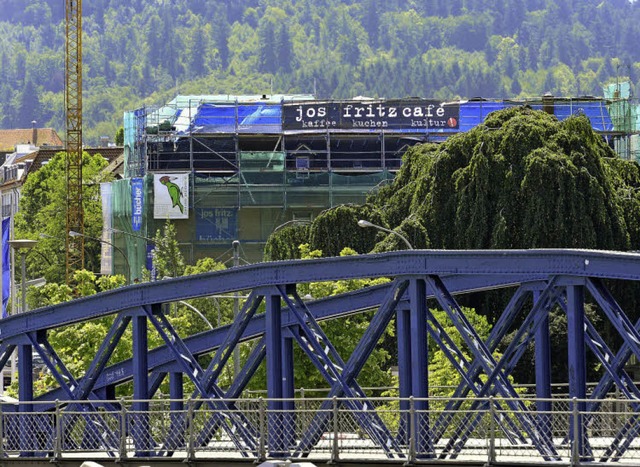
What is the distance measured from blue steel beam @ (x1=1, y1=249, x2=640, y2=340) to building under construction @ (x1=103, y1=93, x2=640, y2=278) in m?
63.3

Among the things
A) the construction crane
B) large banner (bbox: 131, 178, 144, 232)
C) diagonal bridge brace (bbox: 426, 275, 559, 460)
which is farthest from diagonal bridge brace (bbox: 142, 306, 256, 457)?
the construction crane

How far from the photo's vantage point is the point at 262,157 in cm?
9650

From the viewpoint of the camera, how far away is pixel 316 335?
92.9 feet

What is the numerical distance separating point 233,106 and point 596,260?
7850cm

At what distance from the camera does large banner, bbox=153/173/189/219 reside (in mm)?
93950

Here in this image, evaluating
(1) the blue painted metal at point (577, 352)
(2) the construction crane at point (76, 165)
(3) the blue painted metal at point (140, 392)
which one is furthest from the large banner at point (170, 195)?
(1) the blue painted metal at point (577, 352)

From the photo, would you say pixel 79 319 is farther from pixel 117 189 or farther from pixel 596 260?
pixel 117 189

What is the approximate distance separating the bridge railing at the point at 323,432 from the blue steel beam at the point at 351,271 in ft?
4.85

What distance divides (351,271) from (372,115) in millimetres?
75514

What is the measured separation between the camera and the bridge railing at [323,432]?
84.5 ft

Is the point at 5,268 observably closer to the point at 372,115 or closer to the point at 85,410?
the point at 372,115

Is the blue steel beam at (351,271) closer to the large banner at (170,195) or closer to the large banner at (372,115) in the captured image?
the large banner at (170,195)

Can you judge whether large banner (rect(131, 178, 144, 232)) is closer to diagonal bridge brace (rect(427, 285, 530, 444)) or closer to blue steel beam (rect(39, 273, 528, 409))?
blue steel beam (rect(39, 273, 528, 409))

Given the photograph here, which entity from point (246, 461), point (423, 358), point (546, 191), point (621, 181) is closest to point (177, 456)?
point (246, 461)
